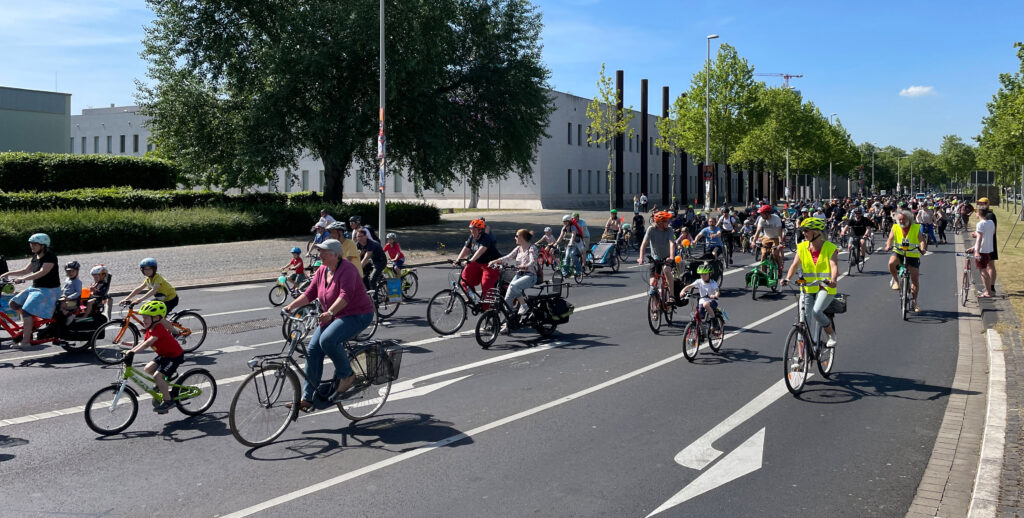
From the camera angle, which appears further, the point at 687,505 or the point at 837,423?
the point at 837,423

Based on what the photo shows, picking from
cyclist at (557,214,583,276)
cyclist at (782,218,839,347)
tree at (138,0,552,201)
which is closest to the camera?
cyclist at (782,218,839,347)

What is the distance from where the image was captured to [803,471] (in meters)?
6.38

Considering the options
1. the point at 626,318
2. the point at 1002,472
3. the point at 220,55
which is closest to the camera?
the point at 1002,472

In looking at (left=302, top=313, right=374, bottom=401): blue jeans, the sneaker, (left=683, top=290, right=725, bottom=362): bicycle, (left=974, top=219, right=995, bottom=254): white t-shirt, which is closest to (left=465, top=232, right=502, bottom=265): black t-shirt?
(left=683, top=290, right=725, bottom=362): bicycle

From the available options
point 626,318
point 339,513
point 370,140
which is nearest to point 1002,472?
point 339,513

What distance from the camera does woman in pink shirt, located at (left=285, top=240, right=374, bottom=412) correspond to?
7145 millimetres

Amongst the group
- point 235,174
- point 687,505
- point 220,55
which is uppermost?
point 220,55

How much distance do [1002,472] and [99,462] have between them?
6.95 m

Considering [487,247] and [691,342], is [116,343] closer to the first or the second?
[487,247]

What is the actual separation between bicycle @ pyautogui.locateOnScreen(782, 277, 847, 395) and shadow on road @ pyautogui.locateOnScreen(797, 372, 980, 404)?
16 centimetres

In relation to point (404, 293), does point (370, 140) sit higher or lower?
higher

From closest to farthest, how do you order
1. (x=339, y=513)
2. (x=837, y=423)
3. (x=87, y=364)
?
(x=339, y=513) < (x=837, y=423) < (x=87, y=364)

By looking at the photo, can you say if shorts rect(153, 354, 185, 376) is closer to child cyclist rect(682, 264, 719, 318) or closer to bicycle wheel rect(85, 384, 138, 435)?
bicycle wheel rect(85, 384, 138, 435)

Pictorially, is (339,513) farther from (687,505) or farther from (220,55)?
(220,55)
